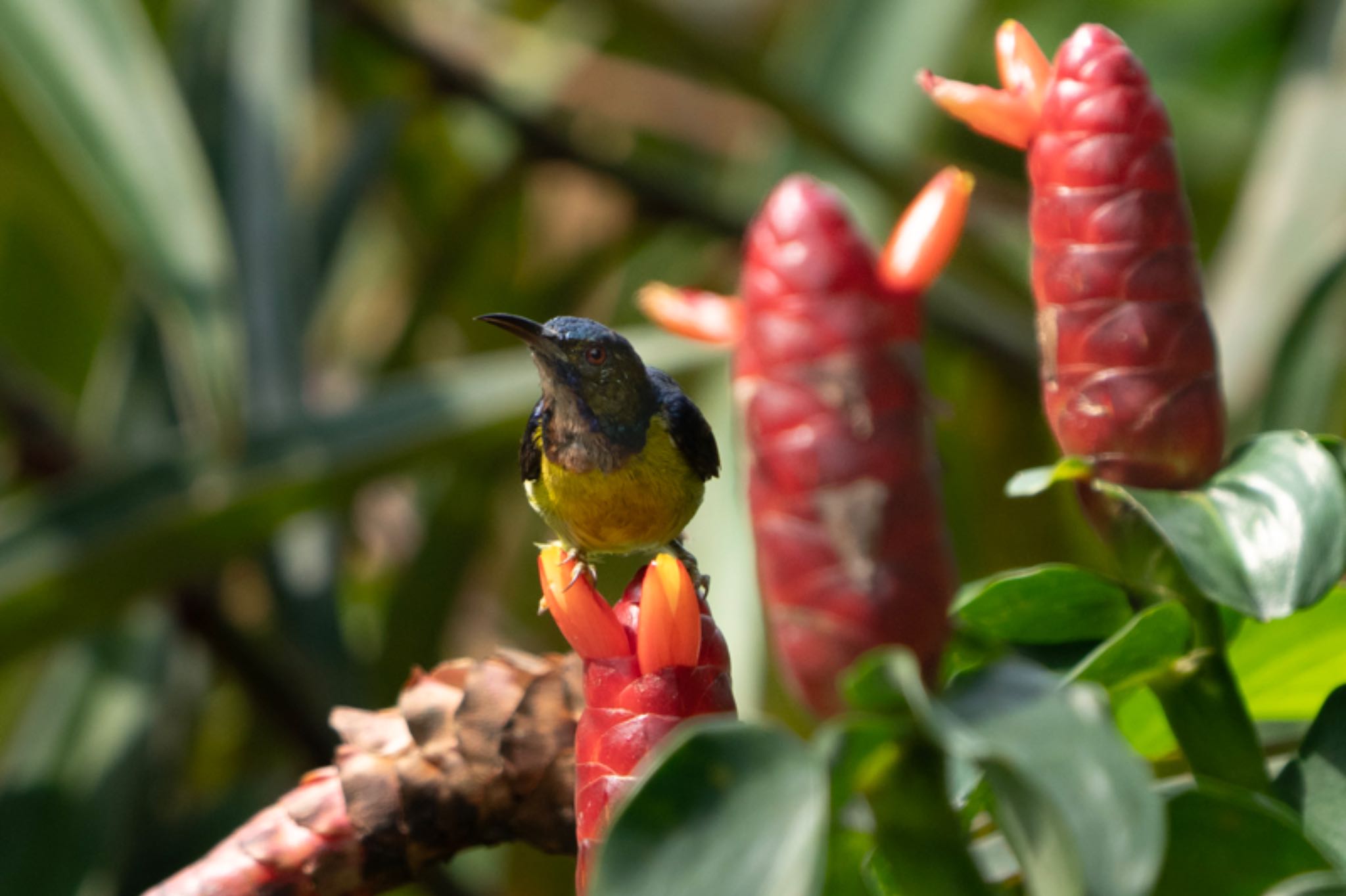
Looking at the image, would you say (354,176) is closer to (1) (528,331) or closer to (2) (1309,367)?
(2) (1309,367)

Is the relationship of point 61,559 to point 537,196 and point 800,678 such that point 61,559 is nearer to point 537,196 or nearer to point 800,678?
point 800,678

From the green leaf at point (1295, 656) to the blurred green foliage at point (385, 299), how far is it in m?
0.03

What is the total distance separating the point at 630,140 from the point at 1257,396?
74 cm

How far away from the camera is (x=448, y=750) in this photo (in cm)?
29

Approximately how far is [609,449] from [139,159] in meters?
0.63

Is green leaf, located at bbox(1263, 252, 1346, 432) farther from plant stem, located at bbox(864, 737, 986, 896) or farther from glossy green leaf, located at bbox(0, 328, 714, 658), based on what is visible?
plant stem, located at bbox(864, 737, 986, 896)

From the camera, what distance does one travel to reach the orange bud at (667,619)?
232mm

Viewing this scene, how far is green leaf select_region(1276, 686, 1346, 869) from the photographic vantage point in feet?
0.86

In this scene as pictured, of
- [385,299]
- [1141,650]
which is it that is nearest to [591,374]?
[1141,650]

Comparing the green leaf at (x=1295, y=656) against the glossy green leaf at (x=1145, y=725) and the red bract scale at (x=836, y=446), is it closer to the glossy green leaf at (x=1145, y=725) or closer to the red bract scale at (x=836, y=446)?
the glossy green leaf at (x=1145, y=725)

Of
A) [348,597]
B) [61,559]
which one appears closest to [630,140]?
[348,597]

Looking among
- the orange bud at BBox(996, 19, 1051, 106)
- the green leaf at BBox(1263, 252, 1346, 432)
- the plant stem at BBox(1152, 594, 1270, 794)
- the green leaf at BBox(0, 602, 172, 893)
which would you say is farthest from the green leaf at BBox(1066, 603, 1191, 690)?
the green leaf at BBox(0, 602, 172, 893)

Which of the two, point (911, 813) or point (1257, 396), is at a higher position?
point (911, 813)

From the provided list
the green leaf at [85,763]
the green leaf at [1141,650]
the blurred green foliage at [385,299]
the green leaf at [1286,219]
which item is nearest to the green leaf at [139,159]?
the blurred green foliage at [385,299]
